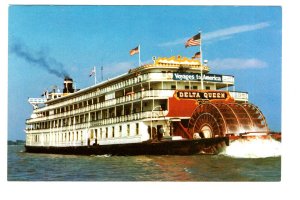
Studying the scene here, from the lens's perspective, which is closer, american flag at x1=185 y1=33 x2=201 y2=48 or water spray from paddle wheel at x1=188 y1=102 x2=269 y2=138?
american flag at x1=185 y1=33 x2=201 y2=48

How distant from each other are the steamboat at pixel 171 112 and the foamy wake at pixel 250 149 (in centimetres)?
30

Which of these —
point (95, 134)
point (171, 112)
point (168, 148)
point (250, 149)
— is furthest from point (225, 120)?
point (95, 134)

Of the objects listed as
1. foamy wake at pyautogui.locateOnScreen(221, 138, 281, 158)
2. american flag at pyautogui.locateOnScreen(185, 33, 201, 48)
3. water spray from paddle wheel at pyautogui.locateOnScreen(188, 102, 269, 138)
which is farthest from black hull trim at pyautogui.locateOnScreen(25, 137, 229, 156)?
american flag at pyautogui.locateOnScreen(185, 33, 201, 48)

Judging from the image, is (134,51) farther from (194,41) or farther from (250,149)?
(250,149)

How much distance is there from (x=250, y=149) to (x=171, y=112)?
4.06m

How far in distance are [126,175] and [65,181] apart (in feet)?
6.85

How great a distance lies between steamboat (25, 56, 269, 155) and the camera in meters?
23.7

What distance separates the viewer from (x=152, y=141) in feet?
79.0

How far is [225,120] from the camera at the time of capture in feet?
77.6

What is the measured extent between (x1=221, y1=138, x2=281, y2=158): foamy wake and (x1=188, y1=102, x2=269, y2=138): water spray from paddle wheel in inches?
39.3

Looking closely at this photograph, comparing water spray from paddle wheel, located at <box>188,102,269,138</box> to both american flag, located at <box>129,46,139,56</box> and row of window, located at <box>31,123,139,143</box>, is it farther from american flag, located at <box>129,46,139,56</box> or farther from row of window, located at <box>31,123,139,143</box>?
american flag, located at <box>129,46,139,56</box>

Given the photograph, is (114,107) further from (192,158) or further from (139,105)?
(192,158)

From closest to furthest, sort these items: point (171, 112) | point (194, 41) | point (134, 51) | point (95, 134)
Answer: point (194, 41)
point (134, 51)
point (171, 112)
point (95, 134)
